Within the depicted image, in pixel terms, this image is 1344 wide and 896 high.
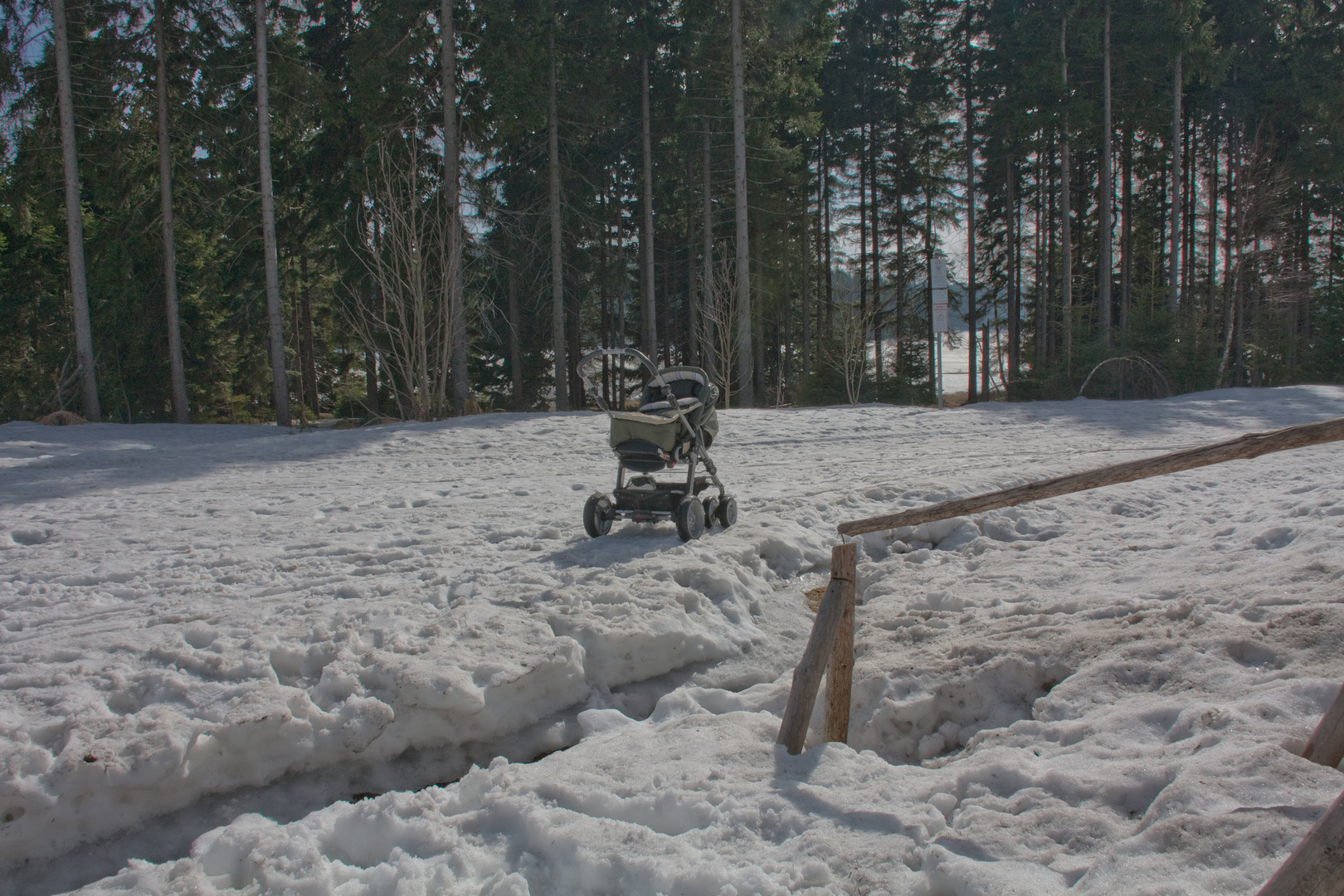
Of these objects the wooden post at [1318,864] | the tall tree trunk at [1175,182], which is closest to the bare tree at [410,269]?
the wooden post at [1318,864]

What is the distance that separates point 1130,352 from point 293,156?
2238 cm

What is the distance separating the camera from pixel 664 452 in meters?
6.12

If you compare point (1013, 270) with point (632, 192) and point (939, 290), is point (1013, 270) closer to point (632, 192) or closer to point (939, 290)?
point (632, 192)

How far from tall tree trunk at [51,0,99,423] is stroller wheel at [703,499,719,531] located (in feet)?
54.5

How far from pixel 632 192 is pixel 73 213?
17.9m

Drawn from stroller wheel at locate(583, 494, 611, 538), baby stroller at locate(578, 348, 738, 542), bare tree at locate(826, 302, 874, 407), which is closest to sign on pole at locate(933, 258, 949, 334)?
bare tree at locate(826, 302, 874, 407)

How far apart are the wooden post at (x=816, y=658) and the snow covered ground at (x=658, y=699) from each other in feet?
0.37

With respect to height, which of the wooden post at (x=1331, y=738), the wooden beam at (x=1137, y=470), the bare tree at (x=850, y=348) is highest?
the bare tree at (x=850, y=348)

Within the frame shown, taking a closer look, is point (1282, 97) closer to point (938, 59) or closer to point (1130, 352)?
point (938, 59)

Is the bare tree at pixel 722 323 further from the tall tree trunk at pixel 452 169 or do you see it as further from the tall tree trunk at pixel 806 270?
the tall tree trunk at pixel 806 270

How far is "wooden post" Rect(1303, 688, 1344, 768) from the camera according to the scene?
223 cm

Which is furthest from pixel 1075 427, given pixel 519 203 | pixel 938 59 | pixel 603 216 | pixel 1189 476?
pixel 938 59

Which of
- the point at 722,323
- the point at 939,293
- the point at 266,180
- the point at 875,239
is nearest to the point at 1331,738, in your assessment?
the point at 939,293

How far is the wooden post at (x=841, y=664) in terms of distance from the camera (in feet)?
10.5
